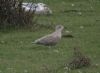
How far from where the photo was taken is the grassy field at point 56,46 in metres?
10.7

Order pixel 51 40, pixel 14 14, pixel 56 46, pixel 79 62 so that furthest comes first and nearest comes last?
pixel 14 14 < pixel 56 46 < pixel 51 40 < pixel 79 62

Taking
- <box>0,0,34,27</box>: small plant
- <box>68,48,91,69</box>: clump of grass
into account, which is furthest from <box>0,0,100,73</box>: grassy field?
<box>0,0,34,27</box>: small plant

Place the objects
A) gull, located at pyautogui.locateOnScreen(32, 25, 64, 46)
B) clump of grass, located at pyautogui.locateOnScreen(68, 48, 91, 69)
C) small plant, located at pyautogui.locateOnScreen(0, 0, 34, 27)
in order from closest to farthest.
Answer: clump of grass, located at pyautogui.locateOnScreen(68, 48, 91, 69) < gull, located at pyautogui.locateOnScreen(32, 25, 64, 46) < small plant, located at pyautogui.locateOnScreen(0, 0, 34, 27)

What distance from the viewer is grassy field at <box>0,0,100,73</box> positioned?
10680mm

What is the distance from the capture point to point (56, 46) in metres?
12.7

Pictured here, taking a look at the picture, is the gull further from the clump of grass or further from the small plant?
the small plant

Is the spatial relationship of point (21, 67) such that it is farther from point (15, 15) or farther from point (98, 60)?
point (15, 15)

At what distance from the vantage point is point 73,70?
10430mm

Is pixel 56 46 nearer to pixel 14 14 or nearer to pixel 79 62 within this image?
pixel 79 62

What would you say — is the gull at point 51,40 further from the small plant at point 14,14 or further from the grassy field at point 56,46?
the small plant at point 14,14

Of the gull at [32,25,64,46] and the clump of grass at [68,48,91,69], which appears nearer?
the clump of grass at [68,48,91,69]

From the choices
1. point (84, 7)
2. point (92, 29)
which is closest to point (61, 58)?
point (92, 29)

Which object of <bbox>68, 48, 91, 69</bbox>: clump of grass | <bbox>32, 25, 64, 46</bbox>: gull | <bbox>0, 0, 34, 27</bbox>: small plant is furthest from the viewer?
<bbox>0, 0, 34, 27</bbox>: small plant

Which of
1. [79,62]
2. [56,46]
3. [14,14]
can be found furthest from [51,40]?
[14,14]
